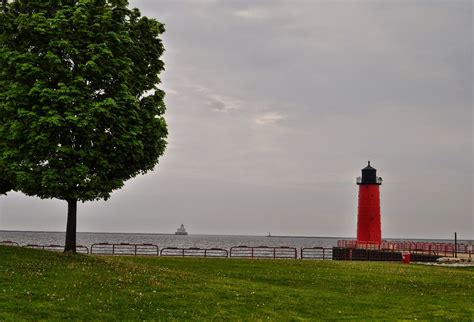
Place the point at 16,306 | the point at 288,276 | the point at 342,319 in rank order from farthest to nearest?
the point at 288,276, the point at 342,319, the point at 16,306

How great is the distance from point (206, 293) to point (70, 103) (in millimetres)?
12001

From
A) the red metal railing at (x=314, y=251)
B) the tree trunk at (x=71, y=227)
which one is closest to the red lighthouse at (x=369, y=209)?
the red metal railing at (x=314, y=251)

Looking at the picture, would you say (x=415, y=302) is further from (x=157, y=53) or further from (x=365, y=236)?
(x=365, y=236)

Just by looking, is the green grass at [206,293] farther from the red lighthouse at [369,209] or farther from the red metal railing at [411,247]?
the red lighthouse at [369,209]

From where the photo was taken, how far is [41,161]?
27.3 metres

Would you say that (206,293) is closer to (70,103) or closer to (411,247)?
(70,103)

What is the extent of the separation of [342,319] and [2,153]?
63.6 feet

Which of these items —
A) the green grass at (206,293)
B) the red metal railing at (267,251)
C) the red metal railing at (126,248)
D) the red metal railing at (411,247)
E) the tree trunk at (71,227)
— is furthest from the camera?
the red metal railing at (411,247)

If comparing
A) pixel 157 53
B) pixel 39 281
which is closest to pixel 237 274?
pixel 39 281

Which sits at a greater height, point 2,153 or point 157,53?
point 157,53

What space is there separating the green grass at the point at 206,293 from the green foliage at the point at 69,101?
4733 millimetres

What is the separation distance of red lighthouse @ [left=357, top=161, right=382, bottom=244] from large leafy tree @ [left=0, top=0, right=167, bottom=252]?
44811 mm

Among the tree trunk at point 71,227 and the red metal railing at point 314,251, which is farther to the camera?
the red metal railing at point 314,251

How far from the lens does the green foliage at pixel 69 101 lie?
26.2m
